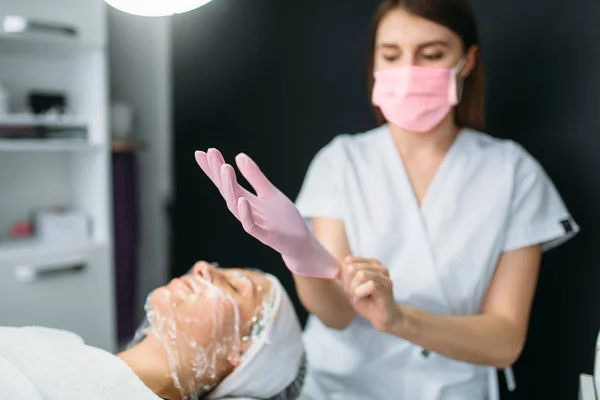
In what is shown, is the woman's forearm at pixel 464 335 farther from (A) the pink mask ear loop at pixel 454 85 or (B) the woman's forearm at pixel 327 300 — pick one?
(A) the pink mask ear loop at pixel 454 85

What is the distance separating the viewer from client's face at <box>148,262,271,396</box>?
113 cm

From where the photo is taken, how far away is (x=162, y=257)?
→ 2.95 metres

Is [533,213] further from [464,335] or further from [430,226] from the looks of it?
Result: [464,335]

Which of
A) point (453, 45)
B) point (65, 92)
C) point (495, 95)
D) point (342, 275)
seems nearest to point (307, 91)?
point (495, 95)

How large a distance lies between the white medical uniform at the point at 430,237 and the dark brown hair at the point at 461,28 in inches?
2.8

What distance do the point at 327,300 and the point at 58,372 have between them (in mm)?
577

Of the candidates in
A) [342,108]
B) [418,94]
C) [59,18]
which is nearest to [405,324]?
[418,94]

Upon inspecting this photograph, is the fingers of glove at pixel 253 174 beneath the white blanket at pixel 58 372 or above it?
above

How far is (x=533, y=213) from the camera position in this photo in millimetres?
1314

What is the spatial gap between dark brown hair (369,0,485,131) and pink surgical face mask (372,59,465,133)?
0.08 metres

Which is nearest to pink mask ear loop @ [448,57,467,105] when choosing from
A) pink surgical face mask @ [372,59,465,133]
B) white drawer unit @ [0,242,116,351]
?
pink surgical face mask @ [372,59,465,133]

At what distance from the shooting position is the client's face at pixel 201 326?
44.6 inches

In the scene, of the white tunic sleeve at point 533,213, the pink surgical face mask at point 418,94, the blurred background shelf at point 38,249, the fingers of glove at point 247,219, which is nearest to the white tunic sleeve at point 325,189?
the pink surgical face mask at point 418,94

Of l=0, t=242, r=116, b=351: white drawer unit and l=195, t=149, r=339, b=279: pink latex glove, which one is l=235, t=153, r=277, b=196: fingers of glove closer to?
l=195, t=149, r=339, b=279: pink latex glove
